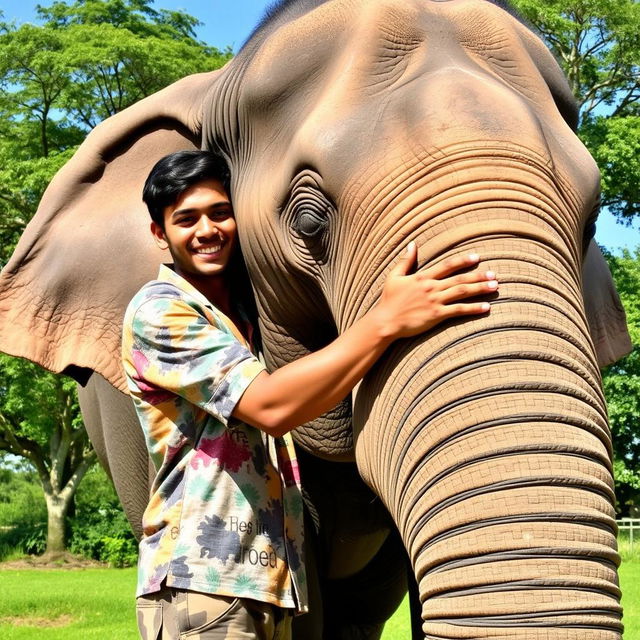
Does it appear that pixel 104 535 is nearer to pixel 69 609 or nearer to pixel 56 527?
pixel 56 527

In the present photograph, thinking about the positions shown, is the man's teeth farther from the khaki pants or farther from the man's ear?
the khaki pants

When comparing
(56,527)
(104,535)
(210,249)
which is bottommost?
(210,249)

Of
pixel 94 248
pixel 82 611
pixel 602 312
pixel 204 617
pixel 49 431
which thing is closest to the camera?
pixel 204 617

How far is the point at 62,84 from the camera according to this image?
24.0 metres

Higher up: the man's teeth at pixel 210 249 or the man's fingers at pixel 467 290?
the man's teeth at pixel 210 249

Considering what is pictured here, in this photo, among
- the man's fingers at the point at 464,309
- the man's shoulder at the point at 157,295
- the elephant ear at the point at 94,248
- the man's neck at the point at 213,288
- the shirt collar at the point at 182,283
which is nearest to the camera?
the man's fingers at the point at 464,309

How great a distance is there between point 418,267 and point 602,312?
202cm

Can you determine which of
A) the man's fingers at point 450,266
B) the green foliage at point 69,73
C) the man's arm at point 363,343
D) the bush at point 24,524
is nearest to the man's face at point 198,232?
the man's arm at point 363,343

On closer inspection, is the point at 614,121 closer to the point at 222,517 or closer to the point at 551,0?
the point at 551,0

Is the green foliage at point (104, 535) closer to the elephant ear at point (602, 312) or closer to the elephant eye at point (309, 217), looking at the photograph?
the elephant ear at point (602, 312)

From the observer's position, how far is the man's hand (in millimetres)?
2330

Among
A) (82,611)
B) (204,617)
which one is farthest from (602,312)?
(82,611)

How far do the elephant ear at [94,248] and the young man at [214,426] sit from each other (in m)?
0.94

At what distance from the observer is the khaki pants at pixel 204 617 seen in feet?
8.75
